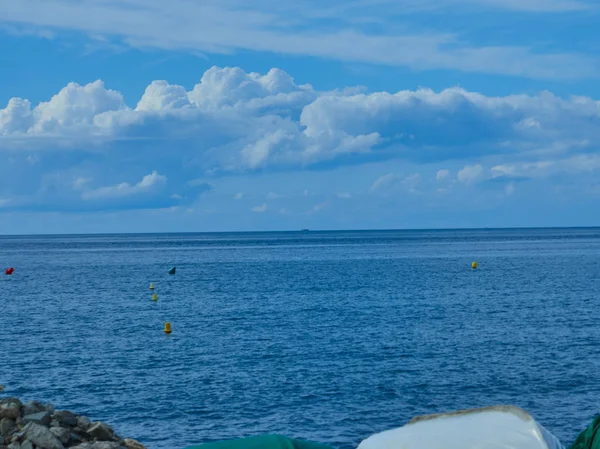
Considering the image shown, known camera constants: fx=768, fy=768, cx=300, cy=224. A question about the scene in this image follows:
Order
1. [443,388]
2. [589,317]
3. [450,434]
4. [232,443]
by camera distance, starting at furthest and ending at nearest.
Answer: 1. [589,317]
2. [443,388]
3. [232,443]
4. [450,434]

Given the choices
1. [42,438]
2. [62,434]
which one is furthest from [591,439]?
[62,434]

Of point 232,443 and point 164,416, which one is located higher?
point 232,443

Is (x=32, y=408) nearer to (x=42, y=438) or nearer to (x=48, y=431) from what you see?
(x=48, y=431)

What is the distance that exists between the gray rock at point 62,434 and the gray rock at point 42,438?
12.1 inches

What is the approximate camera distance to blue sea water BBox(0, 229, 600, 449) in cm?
2753

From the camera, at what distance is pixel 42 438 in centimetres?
1789

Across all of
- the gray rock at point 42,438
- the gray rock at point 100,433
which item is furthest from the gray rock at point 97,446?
the gray rock at point 100,433

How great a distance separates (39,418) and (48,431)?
1649mm

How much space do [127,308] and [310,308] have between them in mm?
15217

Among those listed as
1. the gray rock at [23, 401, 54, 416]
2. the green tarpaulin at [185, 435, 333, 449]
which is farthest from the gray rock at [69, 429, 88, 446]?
the green tarpaulin at [185, 435, 333, 449]

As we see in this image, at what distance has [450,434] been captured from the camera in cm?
998

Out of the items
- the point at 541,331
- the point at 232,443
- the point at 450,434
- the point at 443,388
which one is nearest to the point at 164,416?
the point at 443,388

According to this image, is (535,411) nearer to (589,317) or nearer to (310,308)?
(589,317)

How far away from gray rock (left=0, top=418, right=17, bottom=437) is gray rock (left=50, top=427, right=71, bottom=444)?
1354 millimetres
